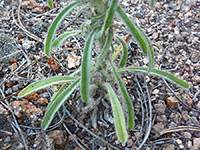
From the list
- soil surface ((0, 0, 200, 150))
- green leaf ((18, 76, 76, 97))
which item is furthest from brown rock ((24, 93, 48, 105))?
green leaf ((18, 76, 76, 97))

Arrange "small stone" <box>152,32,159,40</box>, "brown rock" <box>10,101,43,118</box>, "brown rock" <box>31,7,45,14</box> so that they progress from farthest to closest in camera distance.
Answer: "brown rock" <box>31,7,45,14</box> → "small stone" <box>152,32,159,40</box> → "brown rock" <box>10,101,43,118</box>

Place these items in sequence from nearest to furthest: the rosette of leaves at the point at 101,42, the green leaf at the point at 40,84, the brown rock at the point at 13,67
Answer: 1. the rosette of leaves at the point at 101,42
2. the green leaf at the point at 40,84
3. the brown rock at the point at 13,67

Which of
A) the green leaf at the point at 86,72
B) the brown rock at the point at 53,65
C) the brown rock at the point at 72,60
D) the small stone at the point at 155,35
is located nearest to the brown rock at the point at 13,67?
the brown rock at the point at 53,65

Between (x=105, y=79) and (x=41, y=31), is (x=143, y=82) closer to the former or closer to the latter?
(x=105, y=79)

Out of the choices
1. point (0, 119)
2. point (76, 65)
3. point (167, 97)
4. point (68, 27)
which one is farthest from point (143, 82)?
point (0, 119)

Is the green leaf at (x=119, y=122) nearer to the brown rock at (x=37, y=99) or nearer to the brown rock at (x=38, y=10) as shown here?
the brown rock at (x=37, y=99)

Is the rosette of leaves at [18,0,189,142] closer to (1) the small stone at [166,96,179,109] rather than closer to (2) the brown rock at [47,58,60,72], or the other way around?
(1) the small stone at [166,96,179,109]
